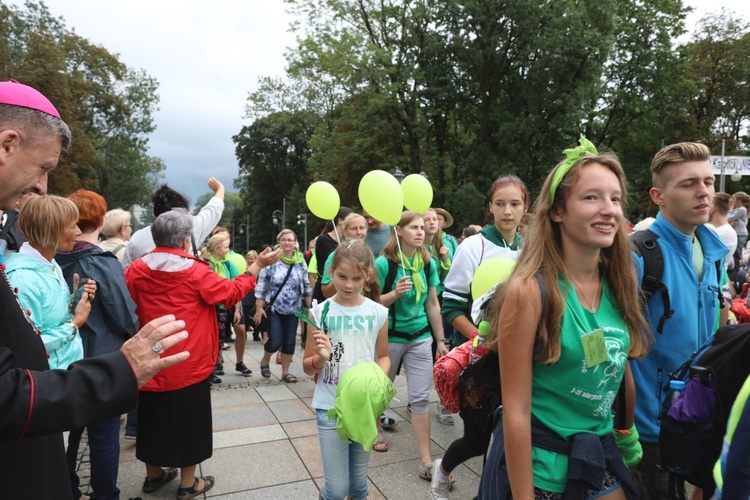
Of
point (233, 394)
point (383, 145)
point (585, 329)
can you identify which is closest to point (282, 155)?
point (383, 145)

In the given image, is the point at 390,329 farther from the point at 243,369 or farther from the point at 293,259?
the point at 243,369

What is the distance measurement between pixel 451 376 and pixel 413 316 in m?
1.98

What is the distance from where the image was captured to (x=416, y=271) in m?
4.36

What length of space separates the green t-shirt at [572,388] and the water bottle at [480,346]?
245 mm

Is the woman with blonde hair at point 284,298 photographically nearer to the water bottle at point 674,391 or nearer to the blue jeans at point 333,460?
the blue jeans at point 333,460

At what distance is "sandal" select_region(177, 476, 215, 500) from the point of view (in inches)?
136

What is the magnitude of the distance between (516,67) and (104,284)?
2101 cm

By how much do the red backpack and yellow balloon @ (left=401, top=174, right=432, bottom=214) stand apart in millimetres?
2955

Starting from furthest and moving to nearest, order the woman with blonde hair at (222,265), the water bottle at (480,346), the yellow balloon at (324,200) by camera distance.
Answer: the woman with blonde hair at (222,265) → the yellow balloon at (324,200) → the water bottle at (480,346)

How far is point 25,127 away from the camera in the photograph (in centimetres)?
136

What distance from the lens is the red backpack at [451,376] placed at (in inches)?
87.0

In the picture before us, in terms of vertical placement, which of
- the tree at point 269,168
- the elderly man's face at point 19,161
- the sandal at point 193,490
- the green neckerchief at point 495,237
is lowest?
the sandal at point 193,490

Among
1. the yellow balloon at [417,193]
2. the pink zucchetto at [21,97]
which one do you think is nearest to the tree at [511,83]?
the yellow balloon at [417,193]

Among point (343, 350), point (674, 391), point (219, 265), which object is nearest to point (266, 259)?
point (343, 350)
